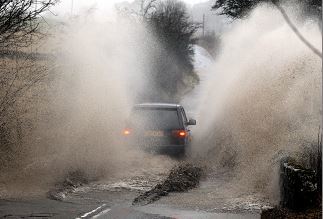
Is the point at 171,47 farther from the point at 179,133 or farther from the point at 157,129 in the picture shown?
the point at 157,129

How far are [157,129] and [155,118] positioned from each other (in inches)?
15.3

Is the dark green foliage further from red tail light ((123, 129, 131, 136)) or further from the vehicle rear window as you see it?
red tail light ((123, 129, 131, 136))

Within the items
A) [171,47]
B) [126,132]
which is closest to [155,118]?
[126,132]

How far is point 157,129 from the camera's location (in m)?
14.5

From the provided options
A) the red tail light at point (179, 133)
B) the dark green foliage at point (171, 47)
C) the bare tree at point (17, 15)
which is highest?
the dark green foliage at point (171, 47)

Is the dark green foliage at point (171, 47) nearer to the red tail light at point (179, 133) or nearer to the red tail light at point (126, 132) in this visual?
the red tail light at point (179, 133)

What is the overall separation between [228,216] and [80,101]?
8.63 metres

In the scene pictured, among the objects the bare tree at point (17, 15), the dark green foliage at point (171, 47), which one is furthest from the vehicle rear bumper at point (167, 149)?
the dark green foliage at point (171, 47)

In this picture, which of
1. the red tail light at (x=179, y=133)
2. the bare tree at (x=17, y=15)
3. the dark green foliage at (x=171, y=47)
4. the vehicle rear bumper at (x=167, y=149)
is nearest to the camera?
the bare tree at (x=17, y=15)

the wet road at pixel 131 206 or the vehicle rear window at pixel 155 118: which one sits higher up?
the vehicle rear window at pixel 155 118

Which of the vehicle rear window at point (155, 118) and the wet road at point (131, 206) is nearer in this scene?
the wet road at point (131, 206)

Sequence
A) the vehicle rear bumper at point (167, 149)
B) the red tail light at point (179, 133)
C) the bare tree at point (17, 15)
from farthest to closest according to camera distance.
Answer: the red tail light at point (179, 133) < the vehicle rear bumper at point (167, 149) < the bare tree at point (17, 15)

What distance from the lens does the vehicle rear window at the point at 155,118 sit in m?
14.5

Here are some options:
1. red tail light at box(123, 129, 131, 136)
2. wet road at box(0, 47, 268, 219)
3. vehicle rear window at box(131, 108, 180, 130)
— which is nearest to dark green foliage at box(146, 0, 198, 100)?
vehicle rear window at box(131, 108, 180, 130)
